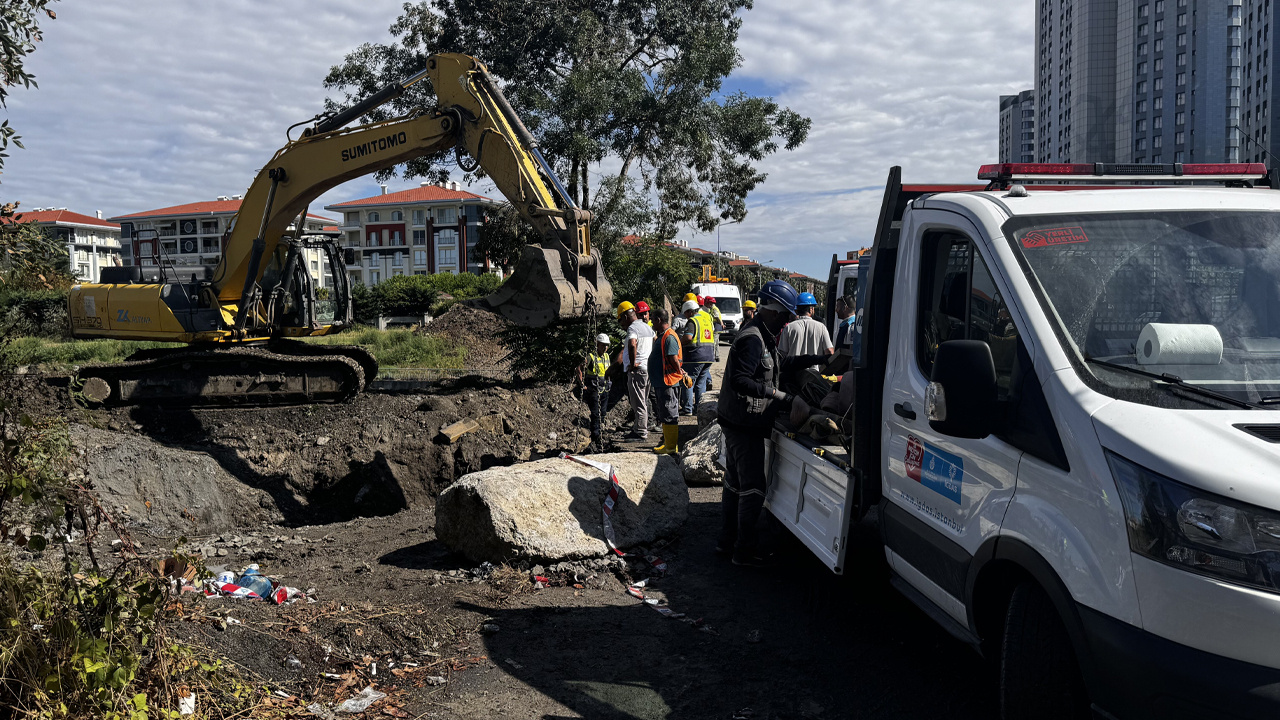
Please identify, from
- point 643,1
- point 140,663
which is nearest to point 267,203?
point 140,663

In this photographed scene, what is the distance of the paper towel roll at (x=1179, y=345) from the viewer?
3.08 meters

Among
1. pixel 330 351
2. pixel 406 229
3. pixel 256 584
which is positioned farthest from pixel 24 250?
pixel 406 229

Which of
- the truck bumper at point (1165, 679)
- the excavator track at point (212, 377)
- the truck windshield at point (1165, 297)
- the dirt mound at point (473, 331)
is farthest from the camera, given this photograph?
the dirt mound at point (473, 331)

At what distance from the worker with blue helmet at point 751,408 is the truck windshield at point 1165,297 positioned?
2664 mm

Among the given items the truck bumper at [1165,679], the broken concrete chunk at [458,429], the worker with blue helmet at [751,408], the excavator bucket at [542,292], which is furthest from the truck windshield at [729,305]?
the truck bumper at [1165,679]

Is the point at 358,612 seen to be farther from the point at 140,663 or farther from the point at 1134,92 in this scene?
the point at 1134,92

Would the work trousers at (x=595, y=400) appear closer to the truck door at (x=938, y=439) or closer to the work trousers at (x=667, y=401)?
the work trousers at (x=667, y=401)

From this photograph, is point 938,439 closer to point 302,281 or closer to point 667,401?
point 667,401

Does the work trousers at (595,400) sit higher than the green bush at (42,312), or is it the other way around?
the green bush at (42,312)

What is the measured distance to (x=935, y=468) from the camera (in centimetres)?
384

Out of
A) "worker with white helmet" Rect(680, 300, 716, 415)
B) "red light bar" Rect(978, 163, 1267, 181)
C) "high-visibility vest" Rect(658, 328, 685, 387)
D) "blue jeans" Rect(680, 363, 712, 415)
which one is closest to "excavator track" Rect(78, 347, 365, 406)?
"blue jeans" Rect(680, 363, 712, 415)

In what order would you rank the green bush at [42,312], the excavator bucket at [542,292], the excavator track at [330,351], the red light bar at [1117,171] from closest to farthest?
the red light bar at [1117,171]
the excavator bucket at [542,292]
the excavator track at [330,351]
the green bush at [42,312]

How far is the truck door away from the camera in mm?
3457

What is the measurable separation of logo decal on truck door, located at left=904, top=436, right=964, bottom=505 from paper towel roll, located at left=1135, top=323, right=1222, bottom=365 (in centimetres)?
80
